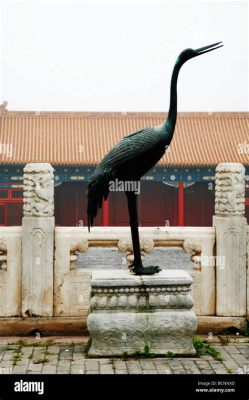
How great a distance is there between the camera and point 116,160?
5.62 m

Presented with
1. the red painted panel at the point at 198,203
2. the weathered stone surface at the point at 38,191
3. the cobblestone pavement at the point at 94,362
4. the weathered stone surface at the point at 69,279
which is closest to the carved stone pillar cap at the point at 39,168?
the weathered stone surface at the point at 38,191

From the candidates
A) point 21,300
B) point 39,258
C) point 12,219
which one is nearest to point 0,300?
point 21,300

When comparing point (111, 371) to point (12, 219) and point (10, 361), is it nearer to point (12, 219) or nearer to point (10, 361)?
point (10, 361)

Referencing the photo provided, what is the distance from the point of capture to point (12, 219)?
20312 millimetres

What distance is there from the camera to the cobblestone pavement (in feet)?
16.9

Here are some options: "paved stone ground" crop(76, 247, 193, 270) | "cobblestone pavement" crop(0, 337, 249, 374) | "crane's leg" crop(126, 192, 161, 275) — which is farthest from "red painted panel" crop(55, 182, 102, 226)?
"crane's leg" crop(126, 192, 161, 275)

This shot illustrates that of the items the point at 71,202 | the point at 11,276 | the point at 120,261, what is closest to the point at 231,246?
the point at 11,276
